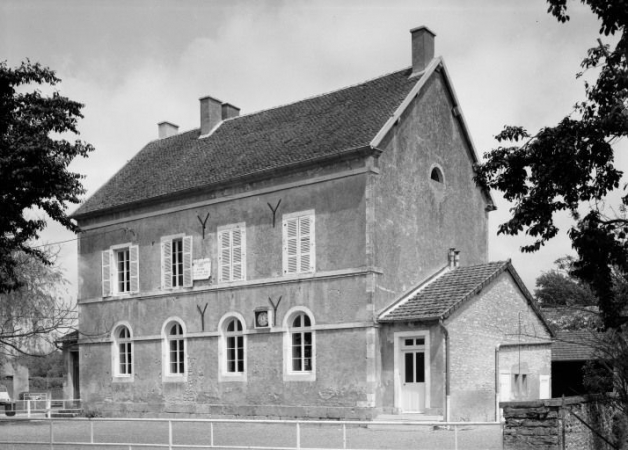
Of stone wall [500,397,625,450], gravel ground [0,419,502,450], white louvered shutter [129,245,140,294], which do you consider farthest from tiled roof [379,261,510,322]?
white louvered shutter [129,245,140,294]

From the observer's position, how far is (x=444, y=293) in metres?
22.4

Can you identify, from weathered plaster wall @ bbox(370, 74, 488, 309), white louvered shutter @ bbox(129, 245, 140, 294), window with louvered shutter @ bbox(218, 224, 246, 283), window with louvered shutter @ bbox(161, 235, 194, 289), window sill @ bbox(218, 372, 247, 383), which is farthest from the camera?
white louvered shutter @ bbox(129, 245, 140, 294)

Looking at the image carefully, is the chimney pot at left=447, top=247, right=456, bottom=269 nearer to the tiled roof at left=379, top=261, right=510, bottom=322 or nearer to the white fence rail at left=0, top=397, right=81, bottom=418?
the tiled roof at left=379, top=261, right=510, bottom=322

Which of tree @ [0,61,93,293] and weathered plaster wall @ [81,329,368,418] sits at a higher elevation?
tree @ [0,61,93,293]

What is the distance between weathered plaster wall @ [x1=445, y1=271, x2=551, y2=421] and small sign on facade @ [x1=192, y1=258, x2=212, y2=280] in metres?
8.49

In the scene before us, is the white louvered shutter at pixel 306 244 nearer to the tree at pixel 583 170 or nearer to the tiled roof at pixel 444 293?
the tiled roof at pixel 444 293

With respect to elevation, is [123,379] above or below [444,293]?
below

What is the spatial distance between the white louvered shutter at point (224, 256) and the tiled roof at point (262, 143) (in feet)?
5.79

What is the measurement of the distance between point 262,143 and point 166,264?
210 inches

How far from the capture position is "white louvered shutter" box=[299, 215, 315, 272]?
75.9ft

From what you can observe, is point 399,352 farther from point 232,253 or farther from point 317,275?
point 232,253

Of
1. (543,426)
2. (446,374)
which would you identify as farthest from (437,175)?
(543,426)

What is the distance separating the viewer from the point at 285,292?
23.6m

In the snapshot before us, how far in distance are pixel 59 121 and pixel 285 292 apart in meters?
8.25
